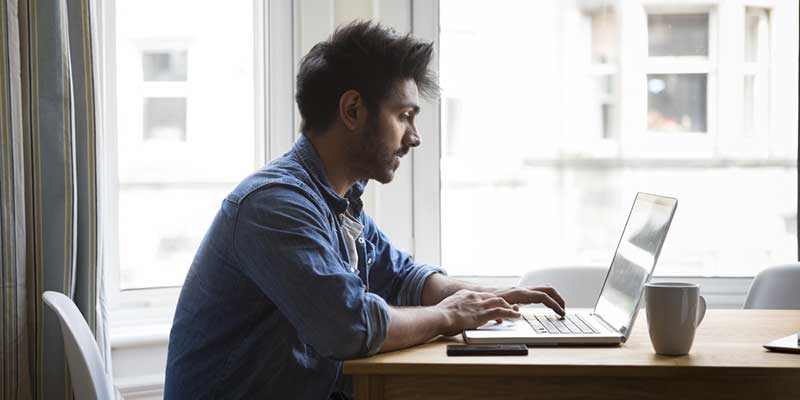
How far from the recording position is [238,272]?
1608mm

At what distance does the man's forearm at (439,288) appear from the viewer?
6.57ft

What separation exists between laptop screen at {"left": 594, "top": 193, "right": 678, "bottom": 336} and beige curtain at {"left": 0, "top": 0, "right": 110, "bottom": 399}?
1176mm

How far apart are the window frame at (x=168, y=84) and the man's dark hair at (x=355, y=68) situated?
943 mm

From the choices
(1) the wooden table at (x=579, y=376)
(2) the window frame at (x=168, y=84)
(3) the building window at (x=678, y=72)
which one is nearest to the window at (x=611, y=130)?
(3) the building window at (x=678, y=72)

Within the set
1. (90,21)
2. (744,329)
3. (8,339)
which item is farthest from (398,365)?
(90,21)

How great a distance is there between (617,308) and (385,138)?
54cm

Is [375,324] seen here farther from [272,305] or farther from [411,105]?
[411,105]

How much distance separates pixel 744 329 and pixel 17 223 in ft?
4.90

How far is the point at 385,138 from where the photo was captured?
1.82m

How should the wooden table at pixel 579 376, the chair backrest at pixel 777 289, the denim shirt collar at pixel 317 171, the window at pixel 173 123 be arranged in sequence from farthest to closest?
1. the window at pixel 173 123
2. the chair backrest at pixel 777 289
3. the denim shirt collar at pixel 317 171
4. the wooden table at pixel 579 376

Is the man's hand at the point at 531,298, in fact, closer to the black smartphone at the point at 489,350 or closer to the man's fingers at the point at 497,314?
the man's fingers at the point at 497,314

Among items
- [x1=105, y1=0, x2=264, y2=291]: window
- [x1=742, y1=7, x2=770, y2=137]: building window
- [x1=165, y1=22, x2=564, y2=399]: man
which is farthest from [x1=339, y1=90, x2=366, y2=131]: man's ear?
[x1=742, y1=7, x2=770, y2=137]: building window

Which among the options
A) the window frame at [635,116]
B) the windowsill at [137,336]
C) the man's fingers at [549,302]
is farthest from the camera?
the window frame at [635,116]

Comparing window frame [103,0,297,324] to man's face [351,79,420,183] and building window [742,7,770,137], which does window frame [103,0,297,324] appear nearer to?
man's face [351,79,420,183]
